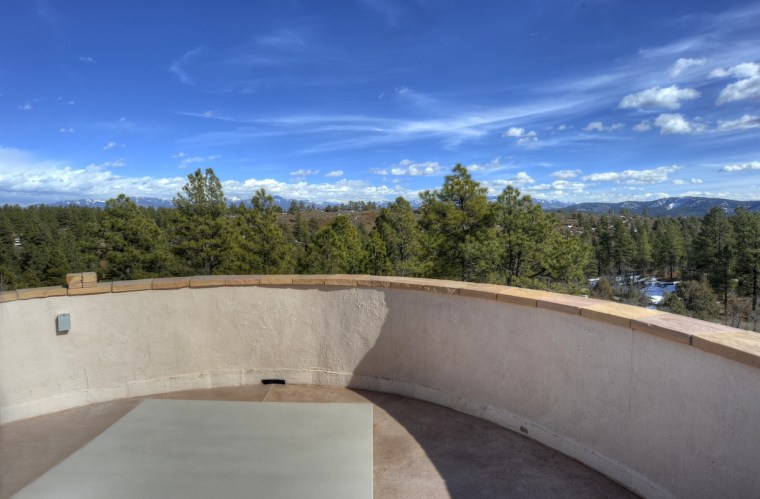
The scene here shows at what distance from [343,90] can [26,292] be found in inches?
652

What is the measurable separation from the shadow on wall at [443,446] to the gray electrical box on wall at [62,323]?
2.15 m

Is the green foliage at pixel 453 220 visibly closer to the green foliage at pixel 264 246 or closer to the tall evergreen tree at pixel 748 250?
the green foliage at pixel 264 246

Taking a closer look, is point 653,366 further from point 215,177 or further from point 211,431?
point 215,177

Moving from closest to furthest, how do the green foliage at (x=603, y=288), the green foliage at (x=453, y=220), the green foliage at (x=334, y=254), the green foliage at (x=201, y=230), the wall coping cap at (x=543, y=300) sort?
the wall coping cap at (x=543, y=300) < the green foliage at (x=453, y=220) < the green foliage at (x=334, y=254) < the green foliage at (x=201, y=230) < the green foliage at (x=603, y=288)

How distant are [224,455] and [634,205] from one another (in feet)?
511

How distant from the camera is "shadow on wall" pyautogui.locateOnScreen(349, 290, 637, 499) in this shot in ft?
7.25

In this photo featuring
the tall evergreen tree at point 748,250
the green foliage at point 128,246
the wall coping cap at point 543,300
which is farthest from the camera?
the tall evergreen tree at point 748,250

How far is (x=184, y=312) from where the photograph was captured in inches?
132

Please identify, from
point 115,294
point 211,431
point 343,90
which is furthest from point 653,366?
point 343,90

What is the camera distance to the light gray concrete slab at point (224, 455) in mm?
2092

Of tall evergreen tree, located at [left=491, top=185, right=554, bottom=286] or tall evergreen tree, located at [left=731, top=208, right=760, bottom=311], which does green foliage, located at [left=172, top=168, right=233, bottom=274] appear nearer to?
tall evergreen tree, located at [left=491, top=185, right=554, bottom=286]

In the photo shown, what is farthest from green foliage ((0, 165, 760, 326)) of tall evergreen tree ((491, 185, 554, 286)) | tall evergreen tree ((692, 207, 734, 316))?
tall evergreen tree ((692, 207, 734, 316))

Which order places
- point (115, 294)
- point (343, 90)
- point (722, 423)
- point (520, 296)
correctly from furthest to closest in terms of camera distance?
point (343, 90)
point (115, 294)
point (520, 296)
point (722, 423)

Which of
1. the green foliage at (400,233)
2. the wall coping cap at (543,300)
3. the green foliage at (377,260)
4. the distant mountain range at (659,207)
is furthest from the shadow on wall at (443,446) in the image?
the distant mountain range at (659,207)
